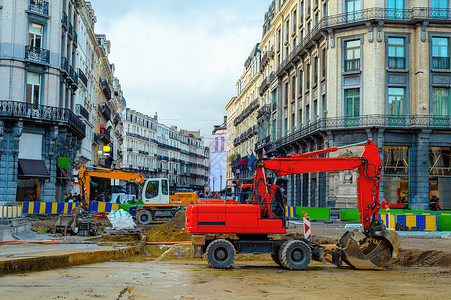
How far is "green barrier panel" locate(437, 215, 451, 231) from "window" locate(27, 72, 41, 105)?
26.8 meters

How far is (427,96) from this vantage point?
35781mm

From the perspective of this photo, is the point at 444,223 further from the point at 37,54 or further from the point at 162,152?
the point at 162,152

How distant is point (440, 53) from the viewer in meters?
36.5

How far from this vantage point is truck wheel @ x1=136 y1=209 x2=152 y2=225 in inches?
1267

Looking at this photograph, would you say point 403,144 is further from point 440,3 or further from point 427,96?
point 440,3

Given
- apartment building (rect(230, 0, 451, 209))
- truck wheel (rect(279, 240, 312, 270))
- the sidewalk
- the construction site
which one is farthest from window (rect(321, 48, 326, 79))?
truck wheel (rect(279, 240, 312, 270))

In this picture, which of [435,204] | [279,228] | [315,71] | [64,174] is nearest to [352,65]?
[315,71]

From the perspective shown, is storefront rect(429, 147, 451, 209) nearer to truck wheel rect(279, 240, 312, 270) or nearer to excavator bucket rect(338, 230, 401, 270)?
excavator bucket rect(338, 230, 401, 270)

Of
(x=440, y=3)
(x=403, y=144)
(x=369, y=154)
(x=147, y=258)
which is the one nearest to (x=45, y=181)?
(x=147, y=258)

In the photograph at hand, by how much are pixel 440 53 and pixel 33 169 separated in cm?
2906

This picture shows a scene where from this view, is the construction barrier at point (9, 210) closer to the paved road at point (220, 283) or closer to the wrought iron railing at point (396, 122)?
the paved road at point (220, 283)

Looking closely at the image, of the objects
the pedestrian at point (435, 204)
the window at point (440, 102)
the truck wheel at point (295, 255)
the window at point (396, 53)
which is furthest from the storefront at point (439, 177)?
the truck wheel at point (295, 255)

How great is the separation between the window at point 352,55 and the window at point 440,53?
5.13 meters

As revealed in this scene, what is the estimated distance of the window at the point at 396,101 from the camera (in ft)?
119
